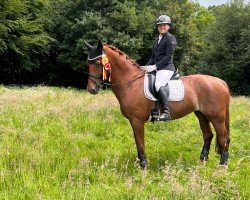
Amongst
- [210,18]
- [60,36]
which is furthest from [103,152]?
[210,18]

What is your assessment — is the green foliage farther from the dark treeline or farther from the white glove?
the white glove

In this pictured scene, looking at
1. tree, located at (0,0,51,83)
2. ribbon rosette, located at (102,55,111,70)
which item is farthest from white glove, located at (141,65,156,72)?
tree, located at (0,0,51,83)

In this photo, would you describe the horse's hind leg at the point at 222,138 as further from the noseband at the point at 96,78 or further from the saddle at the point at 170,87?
the noseband at the point at 96,78

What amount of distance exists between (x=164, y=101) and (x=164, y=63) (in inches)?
36.8

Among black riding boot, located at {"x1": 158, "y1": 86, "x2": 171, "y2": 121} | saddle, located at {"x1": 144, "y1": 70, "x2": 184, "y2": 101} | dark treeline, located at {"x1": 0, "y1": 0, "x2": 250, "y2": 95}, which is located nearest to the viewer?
black riding boot, located at {"x1": 158, "y1": 86, "x2": 171, "y2": 121}

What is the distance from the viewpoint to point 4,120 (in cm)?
995

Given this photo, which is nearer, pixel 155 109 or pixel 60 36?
pixel 155 109

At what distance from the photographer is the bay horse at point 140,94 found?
24.6ft

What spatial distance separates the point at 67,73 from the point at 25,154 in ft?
120

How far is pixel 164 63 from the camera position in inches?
311

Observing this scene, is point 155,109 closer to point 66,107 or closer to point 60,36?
point 66,107

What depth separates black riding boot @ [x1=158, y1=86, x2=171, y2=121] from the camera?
7.65 meters

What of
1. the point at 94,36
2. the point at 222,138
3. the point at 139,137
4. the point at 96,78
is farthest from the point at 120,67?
the point at 94,36

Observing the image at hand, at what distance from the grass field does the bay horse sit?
2.10ft
